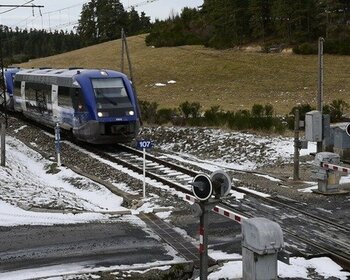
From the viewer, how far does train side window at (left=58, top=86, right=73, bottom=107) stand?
2309cm

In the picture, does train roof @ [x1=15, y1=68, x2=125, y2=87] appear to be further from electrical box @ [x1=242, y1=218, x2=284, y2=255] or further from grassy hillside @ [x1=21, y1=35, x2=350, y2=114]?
electrical box @ [x1=242, y1=218, x2=284, y2=255]

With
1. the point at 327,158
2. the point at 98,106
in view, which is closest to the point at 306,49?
the point at 98,106

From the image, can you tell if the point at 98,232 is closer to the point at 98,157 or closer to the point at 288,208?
the point at 288,208

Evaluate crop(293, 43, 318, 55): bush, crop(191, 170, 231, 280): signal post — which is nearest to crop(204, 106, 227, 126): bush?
crop(191, 170, 231, 280): signal post

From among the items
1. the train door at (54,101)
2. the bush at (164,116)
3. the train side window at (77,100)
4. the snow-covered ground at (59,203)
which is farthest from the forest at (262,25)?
the snow-covered ground at (59,203)

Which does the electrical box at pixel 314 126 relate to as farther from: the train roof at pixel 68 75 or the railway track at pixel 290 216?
the train roof at pixel 68 75

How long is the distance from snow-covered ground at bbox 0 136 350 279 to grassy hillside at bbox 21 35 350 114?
68.9 ft

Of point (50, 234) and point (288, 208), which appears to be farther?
point (288, 208)

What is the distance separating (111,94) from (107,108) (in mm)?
755

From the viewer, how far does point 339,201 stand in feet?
42.5

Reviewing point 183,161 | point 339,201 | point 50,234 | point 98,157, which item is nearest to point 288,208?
point 339,201

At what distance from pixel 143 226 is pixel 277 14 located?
56.2 meters

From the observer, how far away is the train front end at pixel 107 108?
2152 cm

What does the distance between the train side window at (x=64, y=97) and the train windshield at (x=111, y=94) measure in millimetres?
1484
